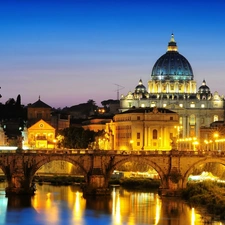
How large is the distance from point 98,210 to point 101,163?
12.4 m

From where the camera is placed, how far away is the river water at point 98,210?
78062 mm

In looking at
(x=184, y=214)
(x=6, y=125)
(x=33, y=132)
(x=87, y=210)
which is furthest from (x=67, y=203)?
(x=6, y=125)

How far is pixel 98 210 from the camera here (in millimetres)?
84125

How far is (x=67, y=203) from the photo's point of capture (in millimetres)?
89312

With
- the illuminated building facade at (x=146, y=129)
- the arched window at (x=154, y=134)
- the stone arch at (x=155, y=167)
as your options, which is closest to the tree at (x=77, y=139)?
the illuminated building facade at (x=146, y=129)

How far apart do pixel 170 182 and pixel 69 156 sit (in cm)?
1003

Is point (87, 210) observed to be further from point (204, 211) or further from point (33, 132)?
point (33, 132)

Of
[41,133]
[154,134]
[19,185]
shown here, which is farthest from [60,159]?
[154,134]

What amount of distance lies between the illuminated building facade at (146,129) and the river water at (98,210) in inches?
2454

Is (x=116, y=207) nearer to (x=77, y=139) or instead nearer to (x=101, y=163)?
(x=101, y=163)

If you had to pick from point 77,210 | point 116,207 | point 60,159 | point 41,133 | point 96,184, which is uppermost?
point 41,133

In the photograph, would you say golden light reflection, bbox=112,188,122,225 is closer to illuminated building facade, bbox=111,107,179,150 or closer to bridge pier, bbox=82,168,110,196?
bridge pier, bbox=82,168,110,196

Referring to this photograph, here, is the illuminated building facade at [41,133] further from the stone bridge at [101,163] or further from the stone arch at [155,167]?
the stone arch at [155,167]

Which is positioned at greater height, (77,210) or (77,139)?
(77,139)
